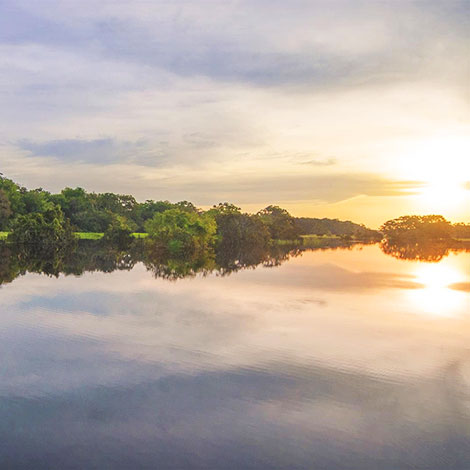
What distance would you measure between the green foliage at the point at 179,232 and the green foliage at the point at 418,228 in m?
73.9

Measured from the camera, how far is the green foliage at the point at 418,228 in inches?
4609

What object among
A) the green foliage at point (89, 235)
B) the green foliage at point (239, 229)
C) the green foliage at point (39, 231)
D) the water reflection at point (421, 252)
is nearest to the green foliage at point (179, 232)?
A: the green foliage at point (39, 231)

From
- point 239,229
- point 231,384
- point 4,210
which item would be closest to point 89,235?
point 4,210

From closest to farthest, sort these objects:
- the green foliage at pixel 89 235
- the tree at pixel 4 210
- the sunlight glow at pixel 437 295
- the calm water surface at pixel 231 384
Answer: the calm water surface at pixel 231 384, the sunlight glow at pixel 437 295, the tree at pixel 4 210, the green foliage at pixel 89 235

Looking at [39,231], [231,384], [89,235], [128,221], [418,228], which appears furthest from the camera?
[418,228]

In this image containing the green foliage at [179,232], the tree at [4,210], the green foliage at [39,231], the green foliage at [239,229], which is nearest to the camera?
the green foliage at [39,231]

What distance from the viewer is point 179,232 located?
50.0 meters

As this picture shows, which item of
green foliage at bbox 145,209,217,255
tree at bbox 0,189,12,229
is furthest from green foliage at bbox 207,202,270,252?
tree at bbox 0,189,12,229

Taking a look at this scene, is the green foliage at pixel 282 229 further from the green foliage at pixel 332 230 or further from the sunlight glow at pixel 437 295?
the sunlight glow at pixel 437 295

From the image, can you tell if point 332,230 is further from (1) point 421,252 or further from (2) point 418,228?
(1) point 421,252

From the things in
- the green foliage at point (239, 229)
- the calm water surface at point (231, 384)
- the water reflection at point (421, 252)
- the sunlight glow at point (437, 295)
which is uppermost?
the green foliage at point (239, 229)

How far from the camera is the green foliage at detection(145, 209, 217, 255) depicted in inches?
1955

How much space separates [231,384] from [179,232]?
40.7 metres

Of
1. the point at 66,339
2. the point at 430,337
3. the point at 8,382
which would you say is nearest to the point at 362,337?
the point at 430,337
